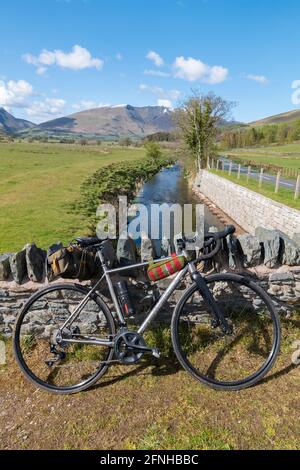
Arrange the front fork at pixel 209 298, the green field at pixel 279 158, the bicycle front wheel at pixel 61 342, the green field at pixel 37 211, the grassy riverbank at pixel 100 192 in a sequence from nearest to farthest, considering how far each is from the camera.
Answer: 1. the front fork at pixel 209 298
2. the bicycle front wheel at pixel 61 342
3. the green field at pixel 37 211
4. the grassy riverbank at pixel 100 192
5. the green field at pixel 279 158

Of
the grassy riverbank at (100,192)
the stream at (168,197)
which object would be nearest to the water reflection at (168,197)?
the stream at (168,197)

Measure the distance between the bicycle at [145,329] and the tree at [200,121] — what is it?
46.4m

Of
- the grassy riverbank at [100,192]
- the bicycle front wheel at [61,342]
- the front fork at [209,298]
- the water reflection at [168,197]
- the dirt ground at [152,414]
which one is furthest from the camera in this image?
the water reflection at [168,197]

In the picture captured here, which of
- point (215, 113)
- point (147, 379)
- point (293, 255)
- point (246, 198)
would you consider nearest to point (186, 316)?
point (147, 379)

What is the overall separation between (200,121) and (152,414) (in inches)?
1921

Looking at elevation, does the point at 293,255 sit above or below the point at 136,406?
above

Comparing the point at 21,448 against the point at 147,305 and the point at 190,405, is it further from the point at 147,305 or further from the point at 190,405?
the point at 147,305

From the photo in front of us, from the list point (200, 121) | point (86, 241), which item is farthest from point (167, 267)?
point (200, 121)

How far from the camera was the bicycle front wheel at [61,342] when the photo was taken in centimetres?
386

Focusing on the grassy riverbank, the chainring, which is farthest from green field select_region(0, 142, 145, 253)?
the chainring

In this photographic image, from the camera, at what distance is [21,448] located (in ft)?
10.2

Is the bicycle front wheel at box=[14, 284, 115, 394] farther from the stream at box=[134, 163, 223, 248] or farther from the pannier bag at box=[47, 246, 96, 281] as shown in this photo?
the stream at box=[134, 163, 223, 248]

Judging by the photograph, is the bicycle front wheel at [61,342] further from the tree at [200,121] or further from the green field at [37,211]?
the tree at [200,121]

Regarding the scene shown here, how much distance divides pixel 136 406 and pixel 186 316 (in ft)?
4.69
